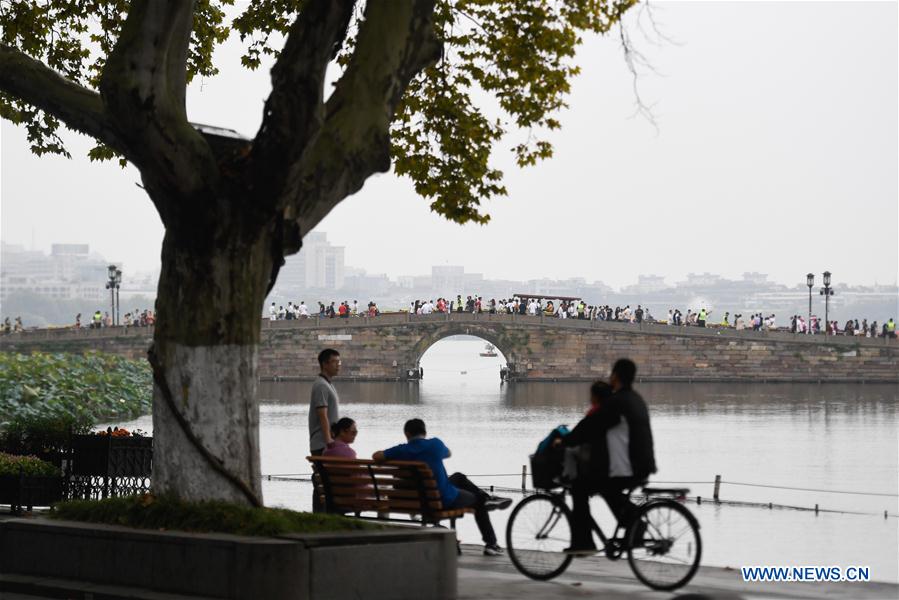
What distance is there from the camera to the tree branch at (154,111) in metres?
7.63

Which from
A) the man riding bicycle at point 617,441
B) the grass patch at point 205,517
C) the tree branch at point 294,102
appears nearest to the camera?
the grass patch at point 205,517

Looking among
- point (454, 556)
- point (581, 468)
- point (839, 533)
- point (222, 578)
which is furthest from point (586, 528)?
point (839, 533)

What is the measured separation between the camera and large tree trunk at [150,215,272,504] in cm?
782

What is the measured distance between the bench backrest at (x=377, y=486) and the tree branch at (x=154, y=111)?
6.15 feet

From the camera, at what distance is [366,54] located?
26.5 ft

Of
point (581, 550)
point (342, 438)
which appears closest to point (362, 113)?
point (342, 438)

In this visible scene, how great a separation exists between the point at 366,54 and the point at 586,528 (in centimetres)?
293

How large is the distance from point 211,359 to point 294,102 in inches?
58.6

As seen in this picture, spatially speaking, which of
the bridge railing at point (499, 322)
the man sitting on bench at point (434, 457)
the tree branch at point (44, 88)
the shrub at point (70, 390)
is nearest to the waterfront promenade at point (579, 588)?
the man sitting on bench at point (434, 457)

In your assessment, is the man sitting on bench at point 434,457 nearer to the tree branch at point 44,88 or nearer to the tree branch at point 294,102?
the tree branch at point 294,102

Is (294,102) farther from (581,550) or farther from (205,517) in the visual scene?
(581,550)

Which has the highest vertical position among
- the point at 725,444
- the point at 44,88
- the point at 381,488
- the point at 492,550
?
the point at 44,88

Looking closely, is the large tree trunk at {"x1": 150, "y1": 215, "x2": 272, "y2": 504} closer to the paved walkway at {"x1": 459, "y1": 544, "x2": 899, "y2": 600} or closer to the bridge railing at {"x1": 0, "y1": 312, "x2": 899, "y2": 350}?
the paved walkway at {"x1": 459, "y1": 544, "x2": 899, "y2": 600}

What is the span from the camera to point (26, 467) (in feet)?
35.7
